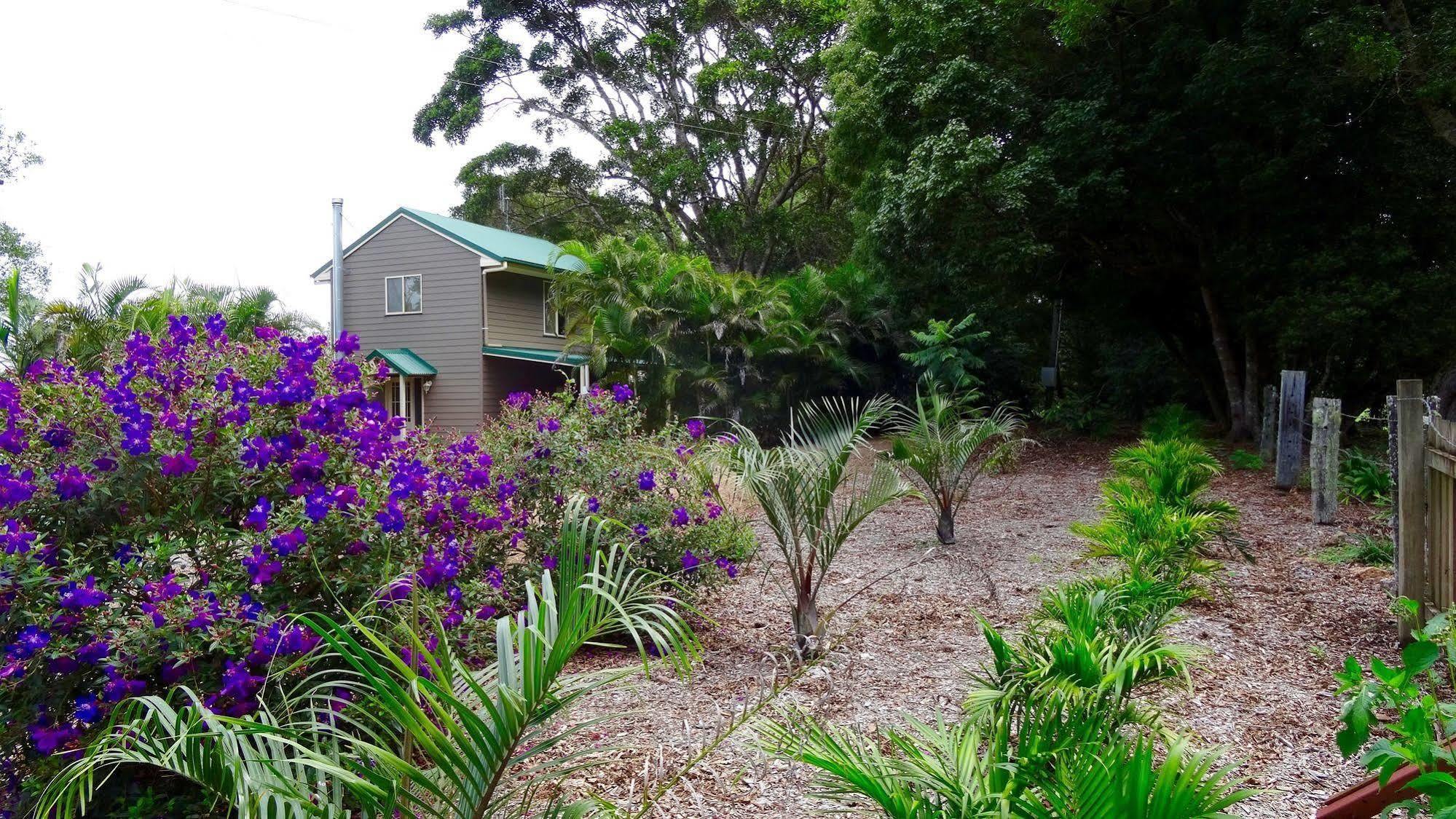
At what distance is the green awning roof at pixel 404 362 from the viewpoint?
16969 mm

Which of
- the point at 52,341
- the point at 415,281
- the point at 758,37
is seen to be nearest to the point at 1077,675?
the point at 52,341

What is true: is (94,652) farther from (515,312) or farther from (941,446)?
(515,312)

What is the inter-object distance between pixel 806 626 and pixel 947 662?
64 centimetres

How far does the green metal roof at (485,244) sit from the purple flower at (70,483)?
13.7m

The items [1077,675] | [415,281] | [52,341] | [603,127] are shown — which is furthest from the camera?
[603,127]

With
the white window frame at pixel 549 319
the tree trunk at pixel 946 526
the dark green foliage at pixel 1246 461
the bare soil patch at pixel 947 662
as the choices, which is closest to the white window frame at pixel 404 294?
the white window frame at pixel 549 319

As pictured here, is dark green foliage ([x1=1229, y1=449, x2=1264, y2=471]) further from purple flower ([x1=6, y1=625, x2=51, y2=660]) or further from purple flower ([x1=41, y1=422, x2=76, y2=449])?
purple flower ([x1=6, y1=625, x2=51, y2=660])

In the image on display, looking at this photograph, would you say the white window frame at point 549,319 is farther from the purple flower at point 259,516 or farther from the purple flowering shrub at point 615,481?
the purple flower at point 259,516

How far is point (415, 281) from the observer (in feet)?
57.6

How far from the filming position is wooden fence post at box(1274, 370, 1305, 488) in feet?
28.6

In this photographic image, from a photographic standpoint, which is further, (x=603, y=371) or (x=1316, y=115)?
(x=603, y=371)

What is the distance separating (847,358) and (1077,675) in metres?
13.0

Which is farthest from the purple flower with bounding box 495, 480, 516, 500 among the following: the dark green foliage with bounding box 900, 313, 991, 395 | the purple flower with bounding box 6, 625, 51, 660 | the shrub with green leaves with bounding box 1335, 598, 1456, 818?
the dark green foliage with bounding box 900, 313, 991, 395

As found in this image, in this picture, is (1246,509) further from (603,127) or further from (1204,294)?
(603,127)
